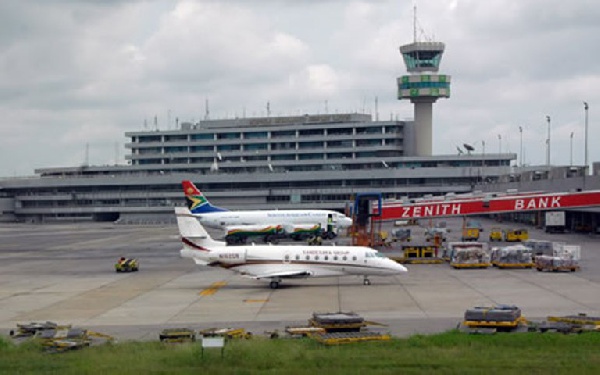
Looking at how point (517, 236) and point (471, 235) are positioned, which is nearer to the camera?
point (517, 236)

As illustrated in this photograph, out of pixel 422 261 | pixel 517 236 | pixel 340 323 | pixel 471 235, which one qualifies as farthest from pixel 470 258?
pixel 340 323

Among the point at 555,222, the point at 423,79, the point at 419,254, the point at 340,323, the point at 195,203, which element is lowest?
the point at 340,323

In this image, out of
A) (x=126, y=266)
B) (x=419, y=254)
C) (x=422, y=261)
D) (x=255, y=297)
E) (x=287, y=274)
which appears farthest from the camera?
(x=419, y=254)

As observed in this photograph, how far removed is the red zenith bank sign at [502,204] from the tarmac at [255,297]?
37.5 feet

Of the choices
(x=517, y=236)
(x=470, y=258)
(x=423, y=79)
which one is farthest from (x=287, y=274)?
(x=423, y=79)

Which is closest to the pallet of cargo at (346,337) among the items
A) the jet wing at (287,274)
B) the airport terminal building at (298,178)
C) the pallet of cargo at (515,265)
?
the jet wing at (287,274)

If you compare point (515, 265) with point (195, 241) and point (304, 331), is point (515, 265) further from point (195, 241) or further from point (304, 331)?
point (304, 331)

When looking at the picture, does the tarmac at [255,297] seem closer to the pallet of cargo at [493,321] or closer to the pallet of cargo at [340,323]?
the pallet of cargo at [493,321]

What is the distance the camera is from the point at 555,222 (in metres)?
110

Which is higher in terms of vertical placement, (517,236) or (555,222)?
(555,222)

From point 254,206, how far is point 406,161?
3597 centimetres

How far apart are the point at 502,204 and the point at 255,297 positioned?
1716 inches

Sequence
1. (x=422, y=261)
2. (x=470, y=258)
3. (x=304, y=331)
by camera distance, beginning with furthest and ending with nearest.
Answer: (x=422, y=261), (x=470, y=258), (x=304, y=331)

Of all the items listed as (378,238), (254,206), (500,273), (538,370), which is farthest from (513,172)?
(538,370)
